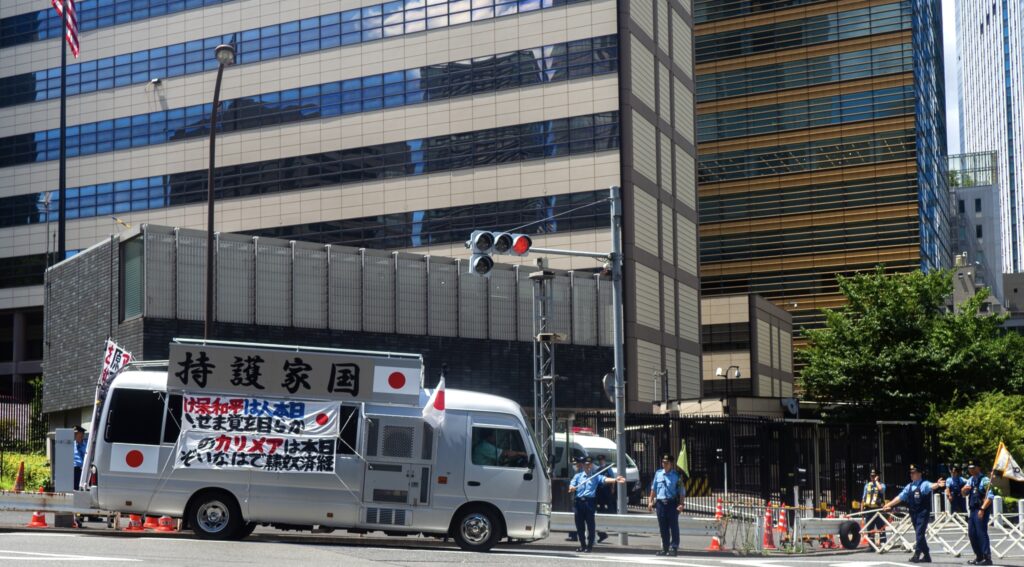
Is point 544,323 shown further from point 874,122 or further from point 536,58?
point 874,122

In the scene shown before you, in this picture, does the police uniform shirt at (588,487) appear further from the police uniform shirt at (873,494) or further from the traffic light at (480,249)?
the police uniform shirt at (873,494)

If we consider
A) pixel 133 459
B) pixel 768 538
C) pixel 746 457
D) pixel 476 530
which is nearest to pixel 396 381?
pixel 476 530

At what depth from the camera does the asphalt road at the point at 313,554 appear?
16.1 meters

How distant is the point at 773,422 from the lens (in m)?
34.3

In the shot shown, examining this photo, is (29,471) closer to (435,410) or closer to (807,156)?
(435,410)

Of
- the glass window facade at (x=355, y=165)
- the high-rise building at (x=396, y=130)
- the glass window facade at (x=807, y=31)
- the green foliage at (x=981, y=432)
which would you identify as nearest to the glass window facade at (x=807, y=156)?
the glass window facade at (x=807, y=31)

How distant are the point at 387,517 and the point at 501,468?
2075mm

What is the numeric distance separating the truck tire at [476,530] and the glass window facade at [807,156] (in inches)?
2531

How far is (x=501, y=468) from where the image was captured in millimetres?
20703

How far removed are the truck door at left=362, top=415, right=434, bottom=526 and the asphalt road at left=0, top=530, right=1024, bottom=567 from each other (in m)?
0.72

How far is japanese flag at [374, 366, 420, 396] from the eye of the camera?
816 inches

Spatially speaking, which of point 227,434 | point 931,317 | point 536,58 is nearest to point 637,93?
point 536,58

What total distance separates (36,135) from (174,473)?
47.5 metres

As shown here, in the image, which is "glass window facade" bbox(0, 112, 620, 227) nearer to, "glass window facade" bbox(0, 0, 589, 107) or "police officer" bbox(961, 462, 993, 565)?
"glass window facade" bbox(0, 0, 589, 107)
